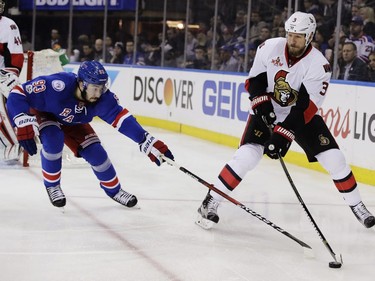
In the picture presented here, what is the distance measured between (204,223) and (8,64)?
2496mm

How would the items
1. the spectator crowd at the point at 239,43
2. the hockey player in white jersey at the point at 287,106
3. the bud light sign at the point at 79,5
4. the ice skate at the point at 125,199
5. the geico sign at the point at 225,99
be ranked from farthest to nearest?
the bud light sign at the point at 79,5
the geico sign at the point at 225,99
the spectator crowd at the point at 239,43
the ice skate at the point at 125,199
the hockey player in white jersey at the point at 287,106

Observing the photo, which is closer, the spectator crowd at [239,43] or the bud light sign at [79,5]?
the spectator crowd at [239,43]

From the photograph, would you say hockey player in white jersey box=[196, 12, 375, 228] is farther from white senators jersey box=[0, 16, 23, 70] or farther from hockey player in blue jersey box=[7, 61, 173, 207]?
white senators jersey box=[0, 16, 23, 70]

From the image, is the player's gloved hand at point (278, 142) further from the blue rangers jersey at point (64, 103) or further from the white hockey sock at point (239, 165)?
the blue rangers jersey at point (64, 103)

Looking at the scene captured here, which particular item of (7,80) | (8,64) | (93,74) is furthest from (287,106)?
(8,64)

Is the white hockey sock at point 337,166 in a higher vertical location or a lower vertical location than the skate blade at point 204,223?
higher

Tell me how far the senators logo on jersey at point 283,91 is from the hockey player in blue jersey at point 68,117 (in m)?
0.63

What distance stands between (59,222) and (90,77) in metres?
0.79

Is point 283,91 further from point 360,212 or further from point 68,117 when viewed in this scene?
point 68,117

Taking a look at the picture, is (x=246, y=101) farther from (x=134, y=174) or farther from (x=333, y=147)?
(x=333, y=147)

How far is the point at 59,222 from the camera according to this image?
422 centimetres

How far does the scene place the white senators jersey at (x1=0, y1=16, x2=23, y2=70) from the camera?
598 cm

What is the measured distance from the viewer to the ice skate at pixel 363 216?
14.2ft

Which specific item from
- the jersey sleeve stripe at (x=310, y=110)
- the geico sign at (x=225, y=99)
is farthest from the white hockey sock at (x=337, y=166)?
the geico sign at (x=225, y=99)
